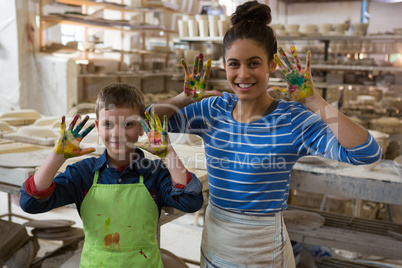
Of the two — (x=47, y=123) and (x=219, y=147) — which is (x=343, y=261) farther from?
(x=47, y=123)

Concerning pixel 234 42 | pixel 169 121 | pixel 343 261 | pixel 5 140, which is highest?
pixel 234 42

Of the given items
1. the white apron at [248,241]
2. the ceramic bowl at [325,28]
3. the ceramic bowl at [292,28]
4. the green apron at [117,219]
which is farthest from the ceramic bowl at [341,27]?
the green apron at [117,219]

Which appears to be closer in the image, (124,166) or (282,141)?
(282,141)

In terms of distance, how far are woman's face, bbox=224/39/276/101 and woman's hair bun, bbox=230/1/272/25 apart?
0.25ft

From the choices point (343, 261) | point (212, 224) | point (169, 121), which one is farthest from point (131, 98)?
point (343, 261)

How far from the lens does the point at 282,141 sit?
1172mm

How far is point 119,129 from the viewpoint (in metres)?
1.21

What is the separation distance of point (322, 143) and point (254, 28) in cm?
38

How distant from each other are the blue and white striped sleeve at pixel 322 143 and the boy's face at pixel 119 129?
471 mm

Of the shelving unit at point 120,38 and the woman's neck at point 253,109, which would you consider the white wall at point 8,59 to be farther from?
the woman's neck at point 253,109

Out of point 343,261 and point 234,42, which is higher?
point 234,42

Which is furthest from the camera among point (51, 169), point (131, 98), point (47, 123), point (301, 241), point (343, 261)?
point (47, 123)

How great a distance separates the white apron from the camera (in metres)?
1.22

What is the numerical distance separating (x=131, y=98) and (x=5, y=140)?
1.52 m
